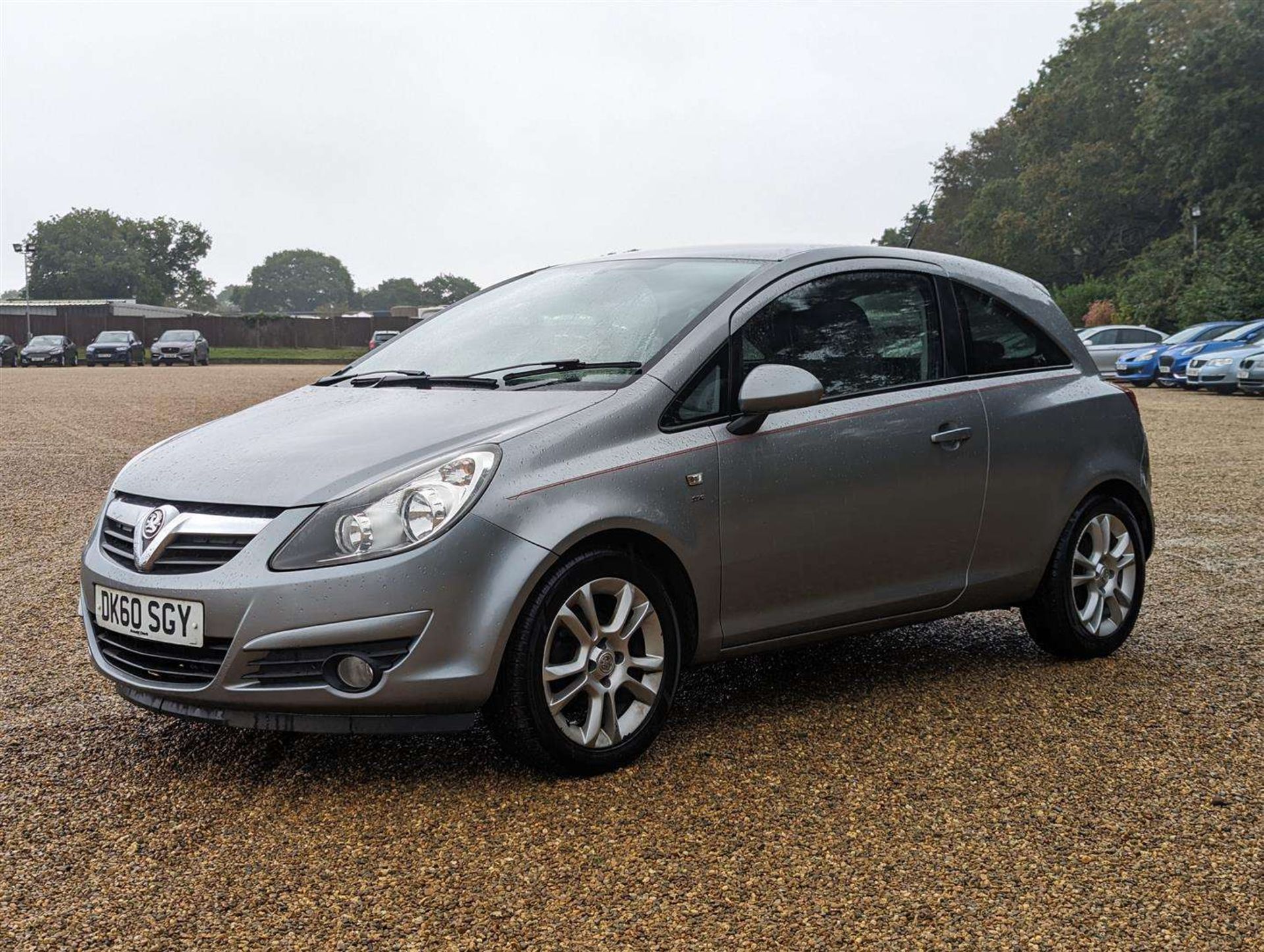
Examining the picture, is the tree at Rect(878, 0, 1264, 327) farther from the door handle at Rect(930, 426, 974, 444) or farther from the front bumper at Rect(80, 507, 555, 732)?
the front bumper at Rect(80, 507, 555, 732)

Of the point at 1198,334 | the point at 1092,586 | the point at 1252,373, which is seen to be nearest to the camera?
the point at 1092,586

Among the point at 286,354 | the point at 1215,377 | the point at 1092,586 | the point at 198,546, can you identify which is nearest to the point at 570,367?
the point at 198,546

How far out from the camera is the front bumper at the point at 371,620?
3674 millimetres

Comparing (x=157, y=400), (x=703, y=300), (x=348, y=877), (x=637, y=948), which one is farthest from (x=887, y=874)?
A: (x=157, y=400)

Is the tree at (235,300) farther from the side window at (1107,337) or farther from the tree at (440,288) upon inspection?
the side window at (1107,337)

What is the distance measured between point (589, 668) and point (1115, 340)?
3273 centimetres

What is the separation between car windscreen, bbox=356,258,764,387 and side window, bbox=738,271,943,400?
0.22 meters

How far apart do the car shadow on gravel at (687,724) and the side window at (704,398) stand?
3.15ft

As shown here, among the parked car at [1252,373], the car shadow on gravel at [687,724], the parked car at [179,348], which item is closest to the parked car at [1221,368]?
the parked car at [1252,373]

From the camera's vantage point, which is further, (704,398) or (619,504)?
(704,398)

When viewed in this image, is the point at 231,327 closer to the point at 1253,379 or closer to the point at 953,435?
the point at 1253,379

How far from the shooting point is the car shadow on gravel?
4.13 meters

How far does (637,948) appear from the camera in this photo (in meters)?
2.98

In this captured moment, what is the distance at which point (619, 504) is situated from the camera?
4.04 metres
